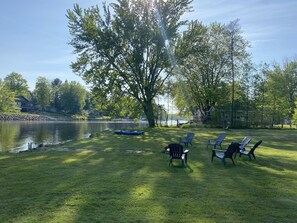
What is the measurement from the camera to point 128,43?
1471 inches

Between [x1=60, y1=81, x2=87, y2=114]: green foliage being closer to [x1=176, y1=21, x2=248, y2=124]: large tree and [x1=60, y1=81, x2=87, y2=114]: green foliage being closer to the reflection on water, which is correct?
the reflection on water

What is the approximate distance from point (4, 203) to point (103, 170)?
391 centimetres

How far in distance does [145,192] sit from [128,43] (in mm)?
32707

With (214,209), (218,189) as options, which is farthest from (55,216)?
(218,189)

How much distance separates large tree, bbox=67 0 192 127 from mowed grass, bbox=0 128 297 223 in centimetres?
2644

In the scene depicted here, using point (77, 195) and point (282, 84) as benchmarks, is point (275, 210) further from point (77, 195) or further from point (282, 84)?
point (282, 84)

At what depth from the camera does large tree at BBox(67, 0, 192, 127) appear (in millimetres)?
35594

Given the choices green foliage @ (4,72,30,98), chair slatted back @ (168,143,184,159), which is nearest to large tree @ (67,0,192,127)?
chair slatted back @ (168,143,184,159)

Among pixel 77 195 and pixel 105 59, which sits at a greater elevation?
pixel 105 59

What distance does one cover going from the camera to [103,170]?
9727 millimetres

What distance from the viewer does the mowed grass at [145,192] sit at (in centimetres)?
552

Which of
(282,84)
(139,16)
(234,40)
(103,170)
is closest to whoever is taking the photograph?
(103,170)

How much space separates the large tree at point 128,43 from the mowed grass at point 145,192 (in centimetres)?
2644

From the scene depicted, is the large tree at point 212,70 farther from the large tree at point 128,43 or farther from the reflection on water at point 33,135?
the reflection on water at point 33,135
